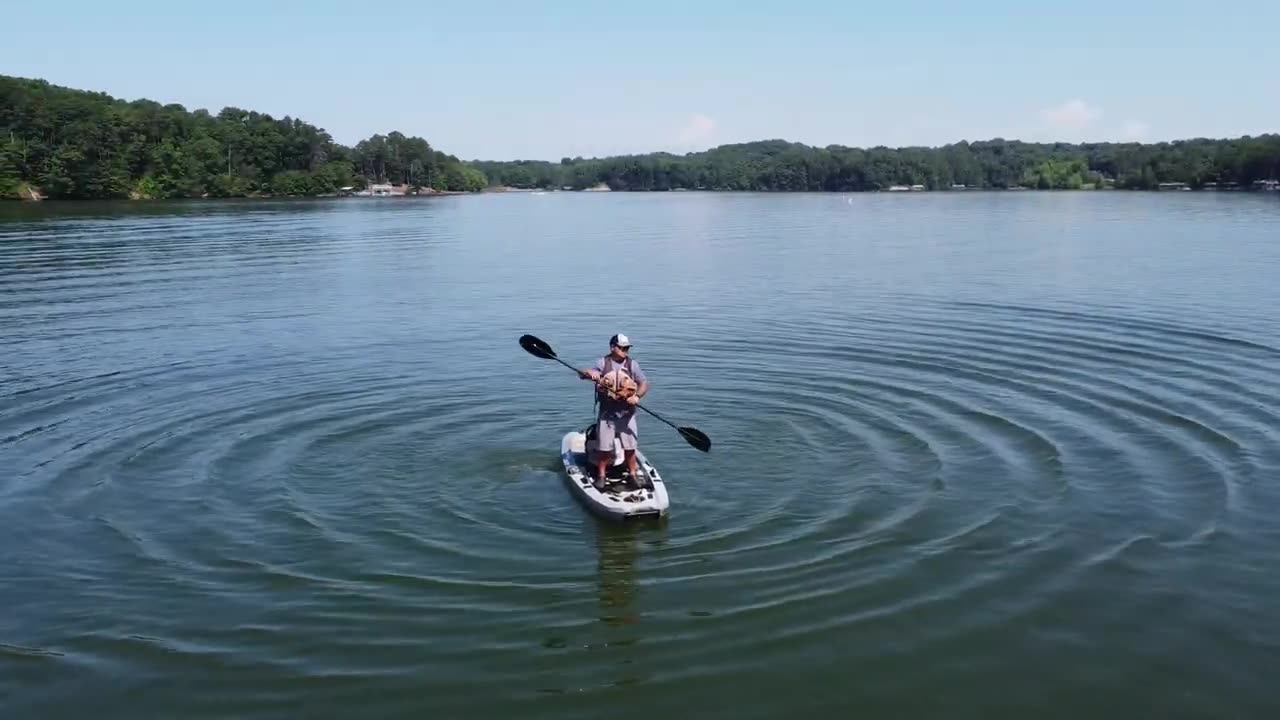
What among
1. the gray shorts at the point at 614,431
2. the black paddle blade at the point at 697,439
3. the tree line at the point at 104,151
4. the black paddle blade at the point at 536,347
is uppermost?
the tree line at the point at 104,151

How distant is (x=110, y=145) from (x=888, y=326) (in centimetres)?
16602

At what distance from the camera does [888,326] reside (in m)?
34.0

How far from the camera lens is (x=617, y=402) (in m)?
17.4

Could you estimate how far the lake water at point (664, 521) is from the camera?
11.6 metres

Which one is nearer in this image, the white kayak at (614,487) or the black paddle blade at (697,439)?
the white kayak at (614,487)

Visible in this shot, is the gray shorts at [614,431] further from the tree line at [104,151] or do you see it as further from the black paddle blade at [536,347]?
the tree line at [104,151]

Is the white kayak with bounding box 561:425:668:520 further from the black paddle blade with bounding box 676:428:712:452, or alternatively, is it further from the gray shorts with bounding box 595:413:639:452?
the black paddle blade with bounding box 676:428:712:452

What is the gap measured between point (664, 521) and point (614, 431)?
2006 millimetres

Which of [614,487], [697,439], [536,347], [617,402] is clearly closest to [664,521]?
[614,487]

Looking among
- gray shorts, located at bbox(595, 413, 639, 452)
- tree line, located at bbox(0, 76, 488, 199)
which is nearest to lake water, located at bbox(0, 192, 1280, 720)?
gray shorts, located at bbox(595, 413, 639, 452)

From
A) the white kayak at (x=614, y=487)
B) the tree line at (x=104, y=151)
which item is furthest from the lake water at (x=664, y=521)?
the tree line at (x=104, y=151)

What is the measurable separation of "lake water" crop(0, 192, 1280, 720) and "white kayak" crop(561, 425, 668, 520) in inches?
14.4

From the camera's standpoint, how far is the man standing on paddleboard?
1727cm

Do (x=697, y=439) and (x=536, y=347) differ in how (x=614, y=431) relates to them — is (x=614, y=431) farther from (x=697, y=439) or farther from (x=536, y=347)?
(x=536, y=347)
